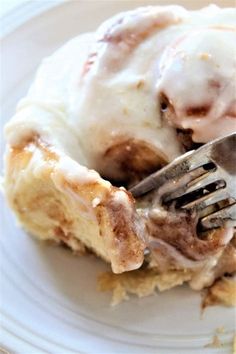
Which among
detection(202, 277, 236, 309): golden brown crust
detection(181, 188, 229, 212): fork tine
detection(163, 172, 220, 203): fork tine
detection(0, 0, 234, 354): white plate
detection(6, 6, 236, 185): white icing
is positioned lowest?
detection(202, 277, 236, 309): golden brown crust

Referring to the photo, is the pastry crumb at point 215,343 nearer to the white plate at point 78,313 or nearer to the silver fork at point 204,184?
the white plate at point 78,313

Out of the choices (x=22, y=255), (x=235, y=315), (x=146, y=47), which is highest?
(x=146, y=47)

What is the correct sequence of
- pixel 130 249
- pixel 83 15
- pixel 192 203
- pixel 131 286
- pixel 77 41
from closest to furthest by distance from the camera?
pixel 130 249
pixel 192 203
pixel 131 286
pixel 77 41
pixel 83 15

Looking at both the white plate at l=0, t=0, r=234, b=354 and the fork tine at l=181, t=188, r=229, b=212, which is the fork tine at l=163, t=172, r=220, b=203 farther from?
the white plate at l=0, t=0, r=234, b=354

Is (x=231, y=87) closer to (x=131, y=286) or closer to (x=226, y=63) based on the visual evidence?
(x=226, y=63)

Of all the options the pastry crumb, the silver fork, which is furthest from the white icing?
the pastry crumb

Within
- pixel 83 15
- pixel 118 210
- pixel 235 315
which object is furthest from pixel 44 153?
pixel 83 15

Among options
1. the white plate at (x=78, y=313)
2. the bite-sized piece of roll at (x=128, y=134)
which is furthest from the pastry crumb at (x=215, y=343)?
the bite-sized piece of roll at (x=128, y=134)
